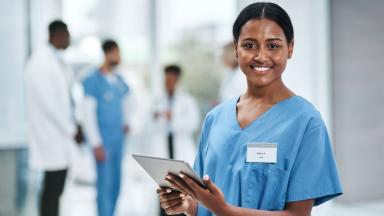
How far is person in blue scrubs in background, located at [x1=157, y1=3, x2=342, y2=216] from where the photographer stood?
3.15 feet

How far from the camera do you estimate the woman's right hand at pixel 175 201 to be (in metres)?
1.05

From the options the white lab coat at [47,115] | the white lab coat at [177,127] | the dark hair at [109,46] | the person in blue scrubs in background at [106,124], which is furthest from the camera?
the white lab coat at [177,127]

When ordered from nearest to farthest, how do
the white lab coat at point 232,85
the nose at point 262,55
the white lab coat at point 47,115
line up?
the nose at point 262,55, the white lab coat at point 47,115, the white lab coat at point 232,85

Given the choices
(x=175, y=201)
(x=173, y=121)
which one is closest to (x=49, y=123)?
(x=173, y=121)

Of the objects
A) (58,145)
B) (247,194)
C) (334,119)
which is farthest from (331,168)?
(334,119)

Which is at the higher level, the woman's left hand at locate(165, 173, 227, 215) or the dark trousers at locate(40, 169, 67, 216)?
the woman's left hand at locate(165, 173, 227, 215)

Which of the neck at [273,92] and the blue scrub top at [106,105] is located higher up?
the neck at [273,92]

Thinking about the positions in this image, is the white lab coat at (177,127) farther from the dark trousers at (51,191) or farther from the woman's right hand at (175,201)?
the woman's right hand at (175,201)

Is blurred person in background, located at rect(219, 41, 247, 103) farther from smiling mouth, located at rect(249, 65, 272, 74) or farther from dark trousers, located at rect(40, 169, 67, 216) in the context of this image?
smiling mouth, located at rect(249, 65, 272, 74)

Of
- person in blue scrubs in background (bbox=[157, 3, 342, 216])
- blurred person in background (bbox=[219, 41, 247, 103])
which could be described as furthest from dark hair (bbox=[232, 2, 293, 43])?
blurred person in background (bbox=[219, 41, 247, 103])

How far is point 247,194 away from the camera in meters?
1.00

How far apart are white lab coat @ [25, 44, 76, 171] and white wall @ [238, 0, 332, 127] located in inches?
46.5

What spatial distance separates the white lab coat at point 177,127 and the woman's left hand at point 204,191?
265cm


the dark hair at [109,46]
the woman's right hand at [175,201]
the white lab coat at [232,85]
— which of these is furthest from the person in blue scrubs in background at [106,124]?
the woman's right hand at [175,201]
